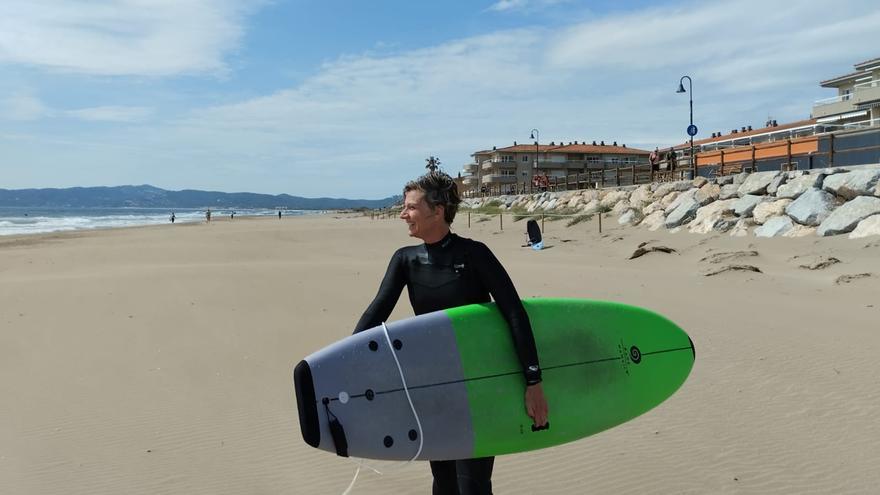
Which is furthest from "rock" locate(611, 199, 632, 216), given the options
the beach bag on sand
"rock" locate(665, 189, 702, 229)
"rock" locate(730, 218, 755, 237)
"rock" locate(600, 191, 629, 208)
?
the beach bag on sand

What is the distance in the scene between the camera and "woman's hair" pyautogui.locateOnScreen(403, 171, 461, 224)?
2.48 m

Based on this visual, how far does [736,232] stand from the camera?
14719mm

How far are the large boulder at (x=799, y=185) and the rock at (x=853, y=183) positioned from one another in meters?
0.31

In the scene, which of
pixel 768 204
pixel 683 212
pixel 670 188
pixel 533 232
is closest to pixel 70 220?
pixel 670 188

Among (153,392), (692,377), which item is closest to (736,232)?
(692,377)

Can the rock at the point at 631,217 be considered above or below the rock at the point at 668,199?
below

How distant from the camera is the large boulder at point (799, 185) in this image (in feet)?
48.3

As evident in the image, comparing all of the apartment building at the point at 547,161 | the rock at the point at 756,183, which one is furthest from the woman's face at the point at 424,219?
the apartment building at the point at 547,161

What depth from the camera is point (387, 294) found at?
2613mm

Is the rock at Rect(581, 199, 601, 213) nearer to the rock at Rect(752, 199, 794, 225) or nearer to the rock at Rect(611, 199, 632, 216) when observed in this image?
the rock at Rect(611, 199, 632, 216)

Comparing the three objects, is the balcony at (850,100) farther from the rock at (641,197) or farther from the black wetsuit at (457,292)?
the black wetsuit at (457,292)

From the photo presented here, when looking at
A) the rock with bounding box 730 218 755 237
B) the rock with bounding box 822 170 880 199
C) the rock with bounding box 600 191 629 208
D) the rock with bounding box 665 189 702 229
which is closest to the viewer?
the rock with bounding box 822 170 880 199

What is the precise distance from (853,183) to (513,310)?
14.3 metres

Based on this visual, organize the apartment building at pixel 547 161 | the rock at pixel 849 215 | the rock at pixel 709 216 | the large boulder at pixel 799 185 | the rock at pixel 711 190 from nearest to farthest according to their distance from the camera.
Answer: the rock at pixel 849 215, the large boulder at pixel 799 185, the rock at pixel 709 216, the rock at pixel 711 190, the apartment building at pixel 547 161
